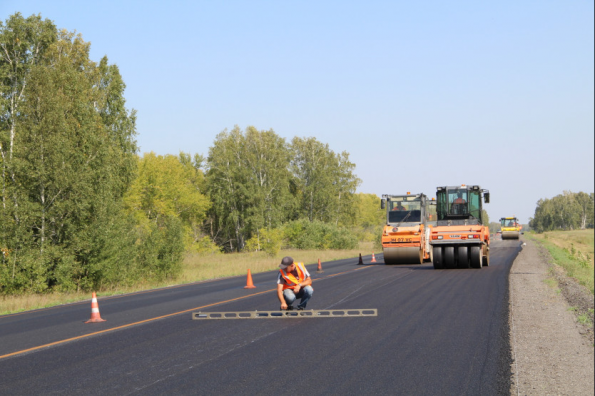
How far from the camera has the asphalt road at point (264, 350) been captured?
22.8ft

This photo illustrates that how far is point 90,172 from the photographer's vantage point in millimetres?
25391

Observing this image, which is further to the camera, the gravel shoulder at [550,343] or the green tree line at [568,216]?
the green tree line at [568,216]

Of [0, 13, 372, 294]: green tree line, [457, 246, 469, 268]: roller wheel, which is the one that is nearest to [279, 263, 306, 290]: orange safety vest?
[0, 13, 372, 294]: green tree line

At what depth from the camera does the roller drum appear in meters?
30.9

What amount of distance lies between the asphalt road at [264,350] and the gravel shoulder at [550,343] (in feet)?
0.88

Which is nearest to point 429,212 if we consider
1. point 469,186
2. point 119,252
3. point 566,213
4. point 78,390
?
point 469,186

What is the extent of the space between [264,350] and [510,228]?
73648 millimetres

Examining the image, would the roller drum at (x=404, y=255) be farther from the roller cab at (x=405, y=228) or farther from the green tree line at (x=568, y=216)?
the green tree line at (x=568, y=216)

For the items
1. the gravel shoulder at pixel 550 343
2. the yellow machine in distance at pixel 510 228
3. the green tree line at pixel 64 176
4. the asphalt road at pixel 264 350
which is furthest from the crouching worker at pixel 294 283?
the yellow machine in distance at pixel 510 228

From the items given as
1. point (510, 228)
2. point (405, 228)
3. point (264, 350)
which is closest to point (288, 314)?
point (264, 350)

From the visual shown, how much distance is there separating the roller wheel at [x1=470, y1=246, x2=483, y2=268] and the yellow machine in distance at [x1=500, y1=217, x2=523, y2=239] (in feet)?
174

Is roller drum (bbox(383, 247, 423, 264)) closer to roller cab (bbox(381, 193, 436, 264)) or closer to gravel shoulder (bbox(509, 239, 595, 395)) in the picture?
roller cab (bbox(381, 193, 436, 264))

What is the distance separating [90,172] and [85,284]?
471 centimetres

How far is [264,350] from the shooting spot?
9.03m
